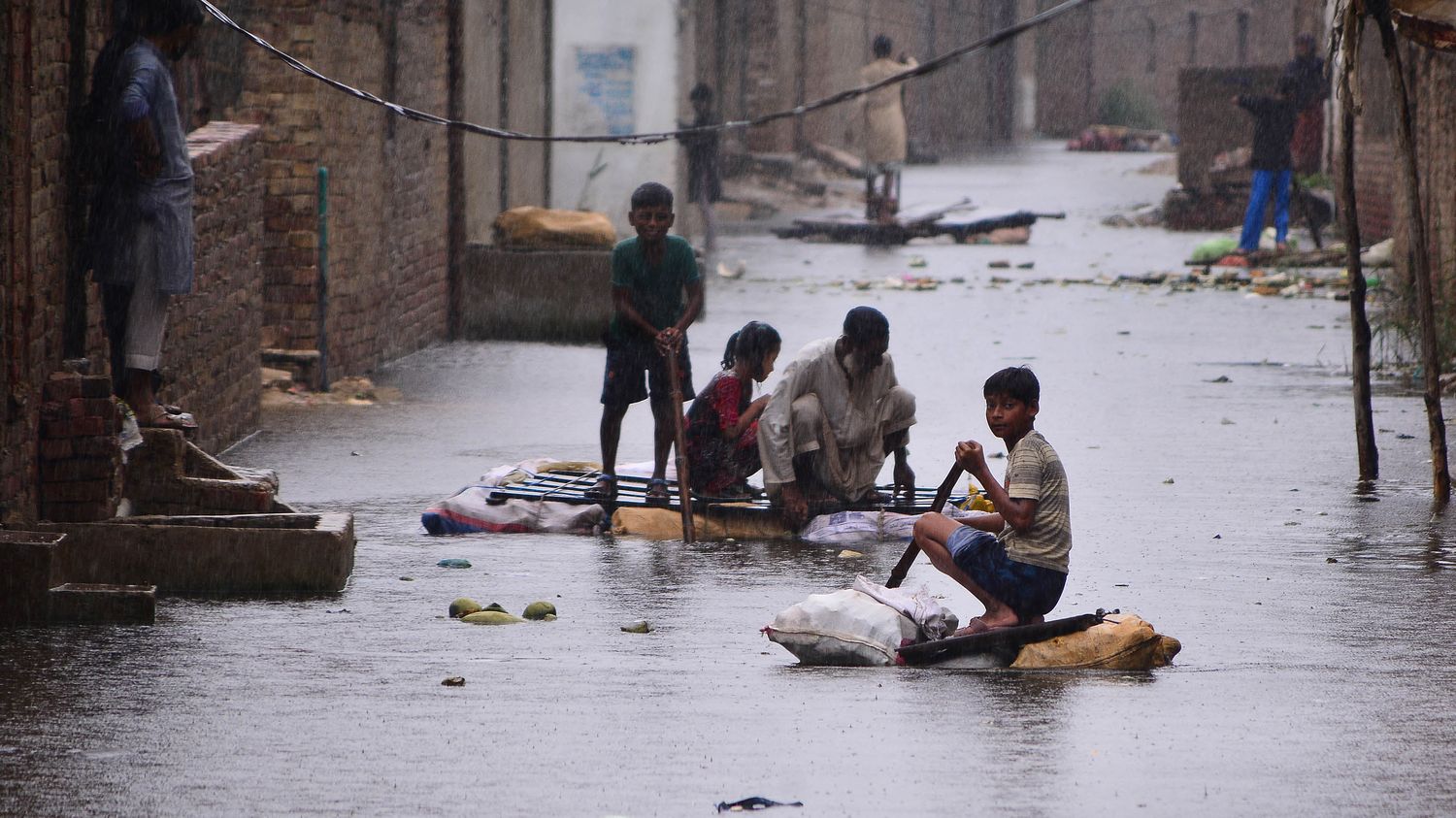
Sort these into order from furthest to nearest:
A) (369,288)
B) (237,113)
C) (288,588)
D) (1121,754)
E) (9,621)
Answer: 1. (369,288)
2. (237,113)
3. (288,588)
4. (9,621)
5. (1121,754)

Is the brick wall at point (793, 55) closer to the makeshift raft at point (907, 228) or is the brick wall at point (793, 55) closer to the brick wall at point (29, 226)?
the makeshift raft at point (907, 228)

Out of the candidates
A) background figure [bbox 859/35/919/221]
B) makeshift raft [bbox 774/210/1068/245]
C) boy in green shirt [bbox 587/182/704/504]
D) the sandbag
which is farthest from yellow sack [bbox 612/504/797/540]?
background figure [bbox 859/35/919/221]

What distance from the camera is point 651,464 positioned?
957 centimetres

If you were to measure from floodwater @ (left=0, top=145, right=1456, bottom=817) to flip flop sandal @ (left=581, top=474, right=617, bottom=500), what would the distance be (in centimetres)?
38

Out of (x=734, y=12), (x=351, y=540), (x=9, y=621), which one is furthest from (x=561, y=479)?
(x=734, y=12)

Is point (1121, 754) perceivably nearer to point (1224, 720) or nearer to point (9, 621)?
point (1224, 720)

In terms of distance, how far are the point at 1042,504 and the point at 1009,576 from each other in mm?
239


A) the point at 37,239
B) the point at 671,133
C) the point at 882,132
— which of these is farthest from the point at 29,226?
the point at 882,132

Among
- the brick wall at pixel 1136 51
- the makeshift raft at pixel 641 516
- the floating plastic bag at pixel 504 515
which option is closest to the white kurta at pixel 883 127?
the makeshift raft at pixel 641 516

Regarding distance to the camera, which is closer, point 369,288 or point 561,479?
point 561,479

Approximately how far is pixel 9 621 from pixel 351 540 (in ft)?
4.68

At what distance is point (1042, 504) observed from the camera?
624 cm

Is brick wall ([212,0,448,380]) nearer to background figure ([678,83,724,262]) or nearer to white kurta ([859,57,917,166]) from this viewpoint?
background figure ([678,83,724,262])

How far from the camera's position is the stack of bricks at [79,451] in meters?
7.14
